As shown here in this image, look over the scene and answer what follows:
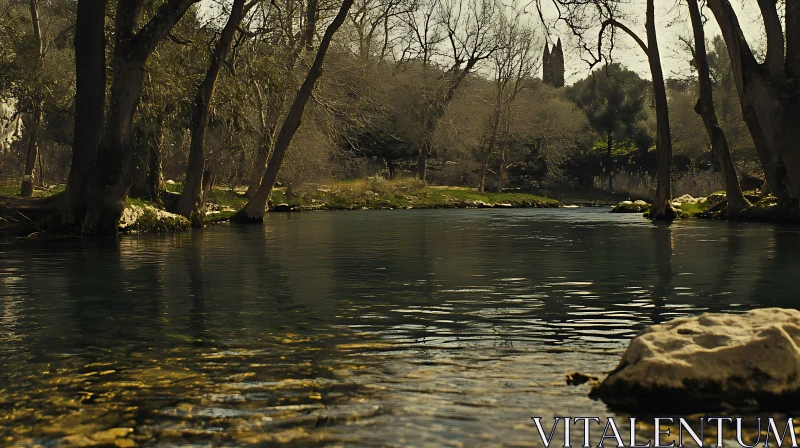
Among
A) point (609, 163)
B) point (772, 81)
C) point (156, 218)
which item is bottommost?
point (156, 218)

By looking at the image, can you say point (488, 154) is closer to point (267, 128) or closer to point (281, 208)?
point (281, 208)

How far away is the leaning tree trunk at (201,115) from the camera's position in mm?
32125

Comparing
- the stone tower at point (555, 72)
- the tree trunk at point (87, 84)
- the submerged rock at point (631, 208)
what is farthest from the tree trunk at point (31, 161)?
the stone tower at point (555, 72)

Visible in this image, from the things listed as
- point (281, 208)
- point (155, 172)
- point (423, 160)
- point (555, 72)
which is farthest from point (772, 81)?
point (555, 72)

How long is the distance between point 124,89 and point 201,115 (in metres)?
6.23

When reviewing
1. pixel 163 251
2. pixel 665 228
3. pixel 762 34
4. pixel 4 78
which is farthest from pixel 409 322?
pixel 762 34

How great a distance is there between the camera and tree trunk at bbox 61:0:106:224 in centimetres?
2755

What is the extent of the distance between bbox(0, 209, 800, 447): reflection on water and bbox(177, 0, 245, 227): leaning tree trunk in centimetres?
1107

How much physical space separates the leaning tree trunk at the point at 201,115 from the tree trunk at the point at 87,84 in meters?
4.37

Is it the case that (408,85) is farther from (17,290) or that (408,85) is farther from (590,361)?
(590,361)

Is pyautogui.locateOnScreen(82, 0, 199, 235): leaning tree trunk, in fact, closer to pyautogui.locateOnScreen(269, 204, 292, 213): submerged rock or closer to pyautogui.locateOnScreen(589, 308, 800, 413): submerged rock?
pyautogui.locateOnScreen(589, 308, 800, 413): submerged rock

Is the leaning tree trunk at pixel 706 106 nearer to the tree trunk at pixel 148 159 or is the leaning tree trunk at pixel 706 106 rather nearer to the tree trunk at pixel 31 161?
the tree trunk at pixel 148 159

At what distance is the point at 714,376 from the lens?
666cm

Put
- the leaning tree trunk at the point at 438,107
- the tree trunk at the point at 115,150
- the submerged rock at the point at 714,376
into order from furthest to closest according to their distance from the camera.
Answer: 1. the leaning tree trunk at the point at 438,107
2. the tree trunk at the point at 115,150
3. the submerged rock at the point at 714,376
